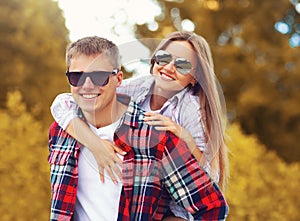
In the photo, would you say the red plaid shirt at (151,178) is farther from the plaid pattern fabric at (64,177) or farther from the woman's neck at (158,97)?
the woman's neck at (158,97)

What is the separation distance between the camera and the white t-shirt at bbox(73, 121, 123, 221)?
1.94 meters

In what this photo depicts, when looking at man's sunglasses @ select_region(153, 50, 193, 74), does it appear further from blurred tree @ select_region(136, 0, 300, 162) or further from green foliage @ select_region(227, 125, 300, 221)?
blurred tree @ select_region(136, 0, 300, 162)

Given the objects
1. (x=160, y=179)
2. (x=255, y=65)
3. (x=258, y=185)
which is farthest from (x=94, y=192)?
(x=255, y=65)

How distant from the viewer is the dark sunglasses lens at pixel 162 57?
78.5 inches

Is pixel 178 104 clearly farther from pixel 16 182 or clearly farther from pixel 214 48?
pixel 214 48

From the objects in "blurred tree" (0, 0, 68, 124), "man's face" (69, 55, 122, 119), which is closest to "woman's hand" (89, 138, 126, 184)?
"man's face" (69, 55, 122, 119)

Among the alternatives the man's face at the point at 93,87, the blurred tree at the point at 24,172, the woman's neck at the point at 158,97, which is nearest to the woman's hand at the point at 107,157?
the man's face at the point at 93,87

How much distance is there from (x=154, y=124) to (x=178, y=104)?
6.0 inches

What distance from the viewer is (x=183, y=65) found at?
6.56ft

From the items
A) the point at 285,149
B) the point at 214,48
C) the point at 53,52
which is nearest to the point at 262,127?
the point at 285,149

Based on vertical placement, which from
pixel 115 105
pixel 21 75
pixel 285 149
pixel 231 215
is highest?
pixel 21 75

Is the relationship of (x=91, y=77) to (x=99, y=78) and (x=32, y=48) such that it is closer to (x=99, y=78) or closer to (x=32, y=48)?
(x=99, y=78)

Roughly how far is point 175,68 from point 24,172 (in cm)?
421

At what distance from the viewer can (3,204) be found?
239 inches
